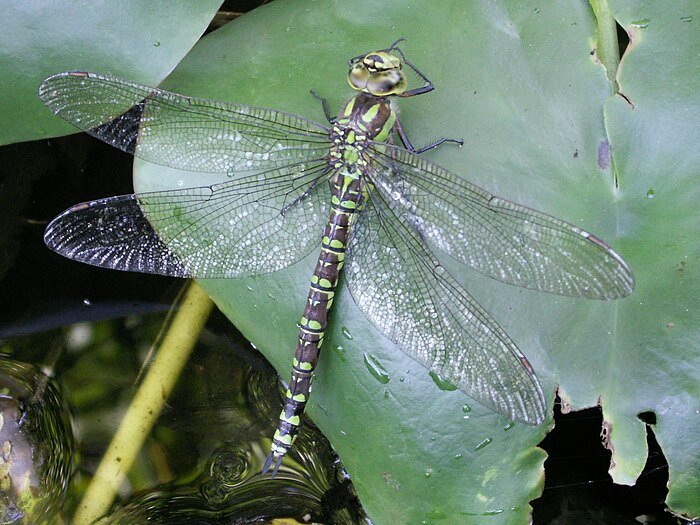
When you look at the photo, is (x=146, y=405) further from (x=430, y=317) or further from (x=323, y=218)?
(x=430, y=317)

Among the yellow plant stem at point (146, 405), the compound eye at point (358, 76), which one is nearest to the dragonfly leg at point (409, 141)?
the compound eye at point (358, 76)

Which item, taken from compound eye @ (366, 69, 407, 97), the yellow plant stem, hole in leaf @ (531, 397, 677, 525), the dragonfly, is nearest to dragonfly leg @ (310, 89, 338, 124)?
the dragonfly

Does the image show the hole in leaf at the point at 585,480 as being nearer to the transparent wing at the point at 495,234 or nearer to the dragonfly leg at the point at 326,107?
the transparent wing at the point at 495,234

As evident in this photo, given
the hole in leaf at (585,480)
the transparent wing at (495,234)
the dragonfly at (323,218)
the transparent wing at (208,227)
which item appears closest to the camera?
the transparent wing at (495,234)

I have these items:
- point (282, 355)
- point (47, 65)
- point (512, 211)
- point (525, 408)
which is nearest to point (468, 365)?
point (525, 408)

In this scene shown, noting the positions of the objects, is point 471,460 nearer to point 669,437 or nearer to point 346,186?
point 669,437

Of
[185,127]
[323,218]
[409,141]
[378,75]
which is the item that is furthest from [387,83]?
[185,127]

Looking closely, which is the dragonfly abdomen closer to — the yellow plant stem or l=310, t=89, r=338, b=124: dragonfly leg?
l=310, t=89, r=338, b=124: dragonfly leg
